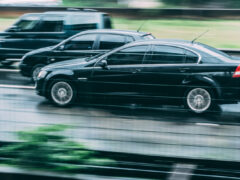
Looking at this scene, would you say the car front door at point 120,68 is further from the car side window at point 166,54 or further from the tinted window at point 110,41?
the tinted window at point 110,41

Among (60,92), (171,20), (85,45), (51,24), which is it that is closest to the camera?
(60,92)

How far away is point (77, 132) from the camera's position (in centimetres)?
425

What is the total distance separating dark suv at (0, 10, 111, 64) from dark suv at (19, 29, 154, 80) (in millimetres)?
1246

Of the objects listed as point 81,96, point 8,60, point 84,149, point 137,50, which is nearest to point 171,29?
point 8,60

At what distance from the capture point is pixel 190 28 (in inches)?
819

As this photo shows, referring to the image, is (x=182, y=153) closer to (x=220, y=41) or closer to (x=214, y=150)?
(x=214, y=150)

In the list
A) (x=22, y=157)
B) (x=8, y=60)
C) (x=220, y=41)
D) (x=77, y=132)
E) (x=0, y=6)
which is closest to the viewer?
(x=22, y=157)

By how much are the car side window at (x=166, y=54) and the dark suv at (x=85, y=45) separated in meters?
1.62

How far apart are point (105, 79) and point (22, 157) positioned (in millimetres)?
A: 5205

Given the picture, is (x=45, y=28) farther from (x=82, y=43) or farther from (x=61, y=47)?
(x=82, y=43)

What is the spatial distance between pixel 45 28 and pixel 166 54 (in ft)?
19.2

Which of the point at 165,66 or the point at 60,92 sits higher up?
the point at 165,66

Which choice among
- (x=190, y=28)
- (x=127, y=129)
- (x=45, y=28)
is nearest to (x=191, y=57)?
(x=127, y=129)

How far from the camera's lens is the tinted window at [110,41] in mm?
10586
